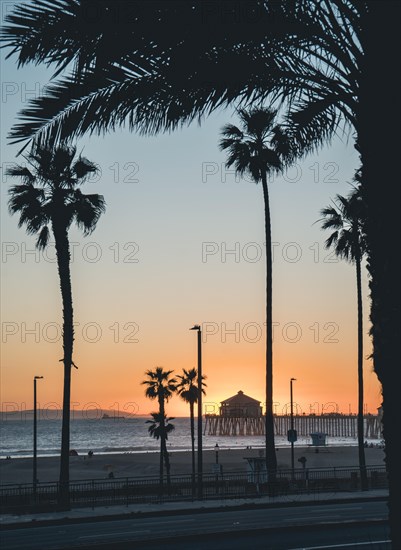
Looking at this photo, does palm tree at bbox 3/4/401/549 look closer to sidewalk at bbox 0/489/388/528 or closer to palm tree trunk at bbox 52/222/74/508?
sidewalk at bbox 0/489/388/528

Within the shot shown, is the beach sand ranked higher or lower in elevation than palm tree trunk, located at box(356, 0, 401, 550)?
lower

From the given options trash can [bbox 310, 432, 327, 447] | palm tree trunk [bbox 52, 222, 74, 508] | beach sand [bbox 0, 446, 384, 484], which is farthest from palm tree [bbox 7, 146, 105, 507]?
trash can [bbox 310, 432, 327, 447]

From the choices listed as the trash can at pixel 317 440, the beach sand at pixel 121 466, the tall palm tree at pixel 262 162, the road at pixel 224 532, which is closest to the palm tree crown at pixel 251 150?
the tall palm tree at pixel 262 162

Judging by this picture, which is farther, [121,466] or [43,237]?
[121,466]

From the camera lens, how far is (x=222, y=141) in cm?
4428

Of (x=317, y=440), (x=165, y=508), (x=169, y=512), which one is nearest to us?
(x=169, y=512)

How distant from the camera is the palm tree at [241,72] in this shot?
737 cm

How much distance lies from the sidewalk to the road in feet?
1.09

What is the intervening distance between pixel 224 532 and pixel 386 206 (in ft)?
63.0

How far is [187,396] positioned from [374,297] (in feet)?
215

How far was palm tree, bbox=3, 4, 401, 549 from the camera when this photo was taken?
7367 mm

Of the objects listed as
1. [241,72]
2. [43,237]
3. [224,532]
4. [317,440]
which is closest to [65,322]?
[43,237]

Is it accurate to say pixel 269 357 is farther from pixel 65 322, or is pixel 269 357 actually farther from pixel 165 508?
pixel 165 508

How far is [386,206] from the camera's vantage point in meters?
7.40
